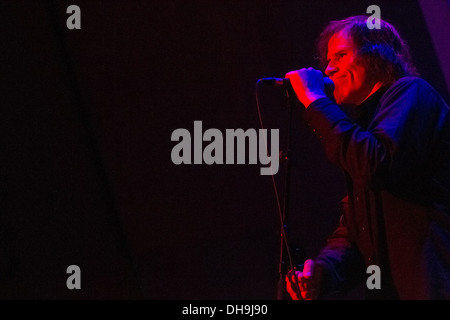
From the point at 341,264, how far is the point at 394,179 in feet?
1.63

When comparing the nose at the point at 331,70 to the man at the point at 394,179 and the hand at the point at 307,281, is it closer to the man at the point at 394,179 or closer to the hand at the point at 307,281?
the man at the point at 394,179


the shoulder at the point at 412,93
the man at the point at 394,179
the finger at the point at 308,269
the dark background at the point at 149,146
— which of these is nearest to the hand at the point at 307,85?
the man at the point at 394,179

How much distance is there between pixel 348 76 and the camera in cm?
159

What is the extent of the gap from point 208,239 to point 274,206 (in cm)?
42

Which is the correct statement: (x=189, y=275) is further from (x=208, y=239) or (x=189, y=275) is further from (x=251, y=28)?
(x=251, y=28)

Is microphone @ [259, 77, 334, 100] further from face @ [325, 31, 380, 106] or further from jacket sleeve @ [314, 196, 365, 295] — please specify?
jacket sleeve @ [314, 196, 365, 295]

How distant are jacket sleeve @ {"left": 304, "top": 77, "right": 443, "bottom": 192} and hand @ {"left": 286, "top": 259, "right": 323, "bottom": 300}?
1.36 ft

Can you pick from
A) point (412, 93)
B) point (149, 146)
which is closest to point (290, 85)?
point (412, 93)

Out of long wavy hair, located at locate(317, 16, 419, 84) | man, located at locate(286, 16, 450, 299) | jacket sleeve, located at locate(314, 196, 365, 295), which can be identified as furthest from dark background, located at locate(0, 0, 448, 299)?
man, located at locate(286, 16, 450, 299)

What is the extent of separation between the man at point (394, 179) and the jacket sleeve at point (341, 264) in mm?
18

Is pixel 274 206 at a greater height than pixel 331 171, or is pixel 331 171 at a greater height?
pixel 331 171

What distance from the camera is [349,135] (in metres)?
1.23

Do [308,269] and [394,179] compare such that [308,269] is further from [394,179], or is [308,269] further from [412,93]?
[412,93]
